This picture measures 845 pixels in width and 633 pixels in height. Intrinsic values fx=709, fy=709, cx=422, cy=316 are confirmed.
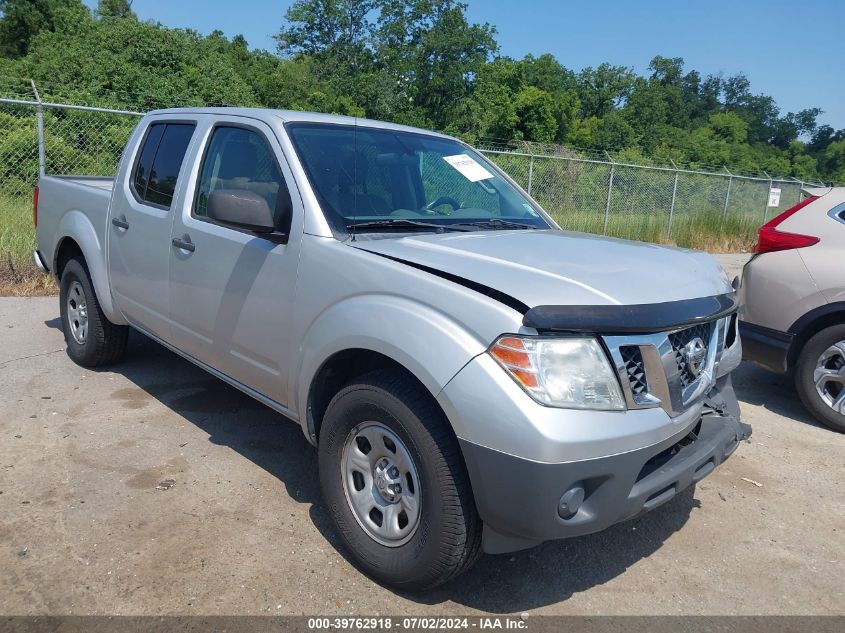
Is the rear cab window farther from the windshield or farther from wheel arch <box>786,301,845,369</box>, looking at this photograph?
wheel arch <box>786,301,845,369</box>

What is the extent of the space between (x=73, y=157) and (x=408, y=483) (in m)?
11.0

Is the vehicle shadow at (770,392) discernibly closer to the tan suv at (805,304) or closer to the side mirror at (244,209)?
the tan suv at (805,304)

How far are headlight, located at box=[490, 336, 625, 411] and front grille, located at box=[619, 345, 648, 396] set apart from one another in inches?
3.4

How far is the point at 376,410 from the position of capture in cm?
280

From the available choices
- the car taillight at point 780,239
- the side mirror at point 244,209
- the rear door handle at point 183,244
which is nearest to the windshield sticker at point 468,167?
the side mirror at point 244,209

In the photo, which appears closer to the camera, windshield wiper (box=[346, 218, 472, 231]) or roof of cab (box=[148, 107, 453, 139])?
windshield wiper (box=[346, 218, 472, 231])

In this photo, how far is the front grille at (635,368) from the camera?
254 centimetres

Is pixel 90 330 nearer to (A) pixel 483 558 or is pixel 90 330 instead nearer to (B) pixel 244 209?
(B) pixel 244 209

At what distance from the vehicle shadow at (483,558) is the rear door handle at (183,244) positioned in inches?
47.5

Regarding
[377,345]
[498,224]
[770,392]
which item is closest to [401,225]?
[498,224]

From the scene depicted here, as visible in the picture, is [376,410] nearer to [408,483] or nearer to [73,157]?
[408,483]

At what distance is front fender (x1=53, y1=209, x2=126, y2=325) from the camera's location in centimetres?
492

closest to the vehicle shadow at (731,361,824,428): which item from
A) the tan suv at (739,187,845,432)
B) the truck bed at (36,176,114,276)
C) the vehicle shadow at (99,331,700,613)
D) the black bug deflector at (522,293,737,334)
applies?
the tan suv at (739,187,845,432)

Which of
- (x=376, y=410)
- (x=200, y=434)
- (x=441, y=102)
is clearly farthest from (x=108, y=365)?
(x=441, y=102)
